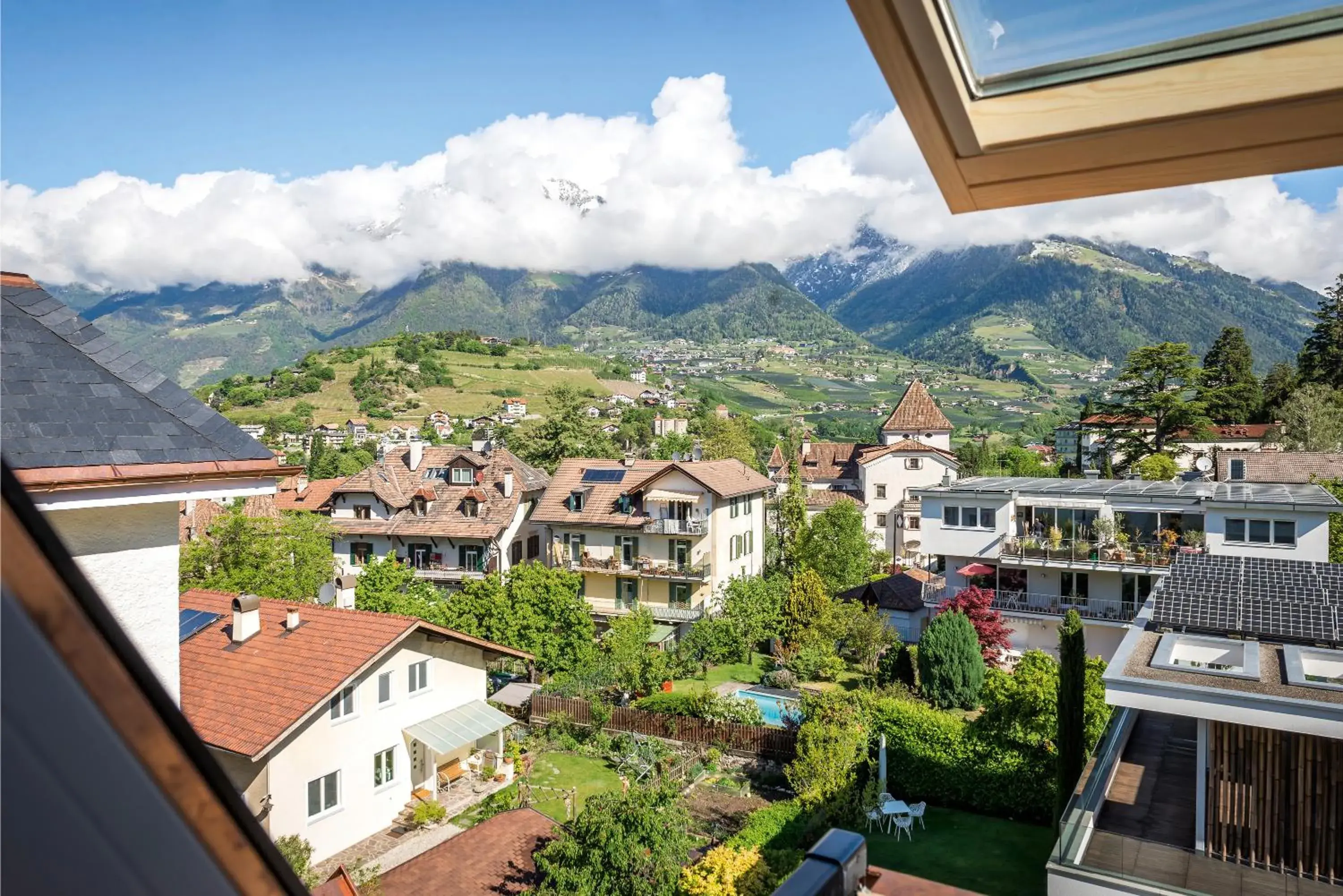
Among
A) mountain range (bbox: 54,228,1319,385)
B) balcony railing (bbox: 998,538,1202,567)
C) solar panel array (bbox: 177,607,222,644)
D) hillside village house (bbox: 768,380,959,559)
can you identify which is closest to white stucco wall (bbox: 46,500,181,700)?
solar panel array (bbox: 177,607,222,644)

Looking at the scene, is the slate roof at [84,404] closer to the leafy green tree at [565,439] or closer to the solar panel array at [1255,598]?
the solar panel array at [1255,598]

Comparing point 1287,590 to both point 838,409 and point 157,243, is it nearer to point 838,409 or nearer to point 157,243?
point 157,243

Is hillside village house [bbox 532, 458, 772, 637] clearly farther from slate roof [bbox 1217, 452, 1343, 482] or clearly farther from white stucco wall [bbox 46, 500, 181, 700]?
white stucco wall [bbox 46, 500, 181, 700]

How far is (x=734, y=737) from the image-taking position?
13.5m

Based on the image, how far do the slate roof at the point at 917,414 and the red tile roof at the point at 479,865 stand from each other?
30125 mm

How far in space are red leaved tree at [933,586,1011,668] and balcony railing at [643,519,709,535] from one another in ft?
21.3

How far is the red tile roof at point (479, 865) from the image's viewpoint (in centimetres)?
877

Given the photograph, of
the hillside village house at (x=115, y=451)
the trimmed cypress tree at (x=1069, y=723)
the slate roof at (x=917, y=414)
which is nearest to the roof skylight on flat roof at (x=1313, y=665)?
the trimmed cypress tree at (x=1069, y=723)

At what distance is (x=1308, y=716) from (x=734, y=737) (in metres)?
9.02

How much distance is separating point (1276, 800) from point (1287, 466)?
20630 mm

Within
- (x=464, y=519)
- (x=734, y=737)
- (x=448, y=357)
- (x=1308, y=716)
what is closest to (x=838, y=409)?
(x=448, y=357)

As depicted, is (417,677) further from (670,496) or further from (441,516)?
(441,516)

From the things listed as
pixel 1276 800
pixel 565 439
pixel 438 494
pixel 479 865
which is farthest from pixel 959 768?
pixel 565 439

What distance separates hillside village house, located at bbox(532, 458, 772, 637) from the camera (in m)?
20.7
